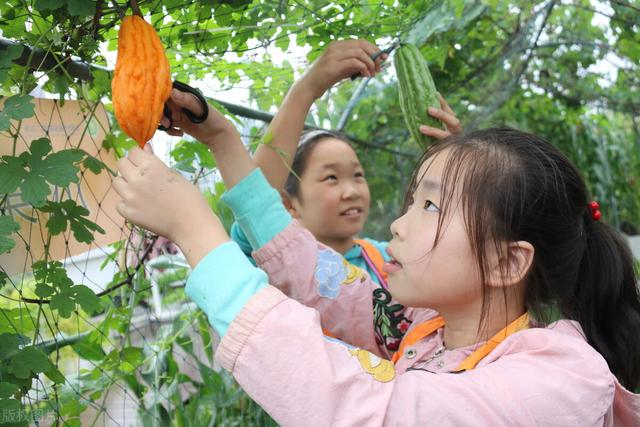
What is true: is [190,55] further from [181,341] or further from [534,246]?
[181,341]

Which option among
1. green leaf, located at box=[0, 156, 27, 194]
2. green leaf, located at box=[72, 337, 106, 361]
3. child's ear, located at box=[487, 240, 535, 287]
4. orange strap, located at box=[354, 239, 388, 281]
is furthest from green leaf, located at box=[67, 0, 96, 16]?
orange strap, located at box=[354, 239, 388, 281]

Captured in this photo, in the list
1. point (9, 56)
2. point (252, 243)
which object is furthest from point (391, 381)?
point (9, 56)

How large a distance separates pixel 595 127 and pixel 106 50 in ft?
23.0

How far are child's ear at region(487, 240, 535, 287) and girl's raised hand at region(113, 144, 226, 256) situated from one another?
542mm

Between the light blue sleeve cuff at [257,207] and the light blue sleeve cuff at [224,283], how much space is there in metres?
0.51

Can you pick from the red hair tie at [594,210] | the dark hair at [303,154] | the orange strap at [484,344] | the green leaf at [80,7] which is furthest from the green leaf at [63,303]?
the dark hair at [303,154]

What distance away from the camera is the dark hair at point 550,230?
126 cm

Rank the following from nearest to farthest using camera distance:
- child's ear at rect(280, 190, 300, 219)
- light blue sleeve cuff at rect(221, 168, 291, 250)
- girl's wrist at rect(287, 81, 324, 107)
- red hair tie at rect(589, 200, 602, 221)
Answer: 1. red hair tie at rect(589, 200, 602, 221)
2. light blue sleeve cuff at rect(221, 168, 291, 250)
3. girl's wrist at rect(287, 81, 324, 107)
4. child's ear at rect(280, 190, 300, 219)

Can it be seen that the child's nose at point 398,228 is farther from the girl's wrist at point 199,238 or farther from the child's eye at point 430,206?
the girl's wrist at point 199,238

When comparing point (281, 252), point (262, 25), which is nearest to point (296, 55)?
point (262, 25)

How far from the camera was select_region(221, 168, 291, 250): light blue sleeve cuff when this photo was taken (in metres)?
1.52

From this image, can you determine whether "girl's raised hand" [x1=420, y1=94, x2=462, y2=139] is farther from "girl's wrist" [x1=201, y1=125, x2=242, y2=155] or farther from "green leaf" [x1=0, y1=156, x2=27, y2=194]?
"green leaf" [x1=0, y1=156, x2=27, y2=194]

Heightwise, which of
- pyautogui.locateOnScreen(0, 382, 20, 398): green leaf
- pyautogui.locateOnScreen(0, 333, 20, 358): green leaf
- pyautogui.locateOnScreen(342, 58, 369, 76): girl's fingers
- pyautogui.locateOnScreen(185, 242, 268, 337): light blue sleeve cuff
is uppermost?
pyautogui.locateOnScreen(342, 58, 369, 76): girl's fingers

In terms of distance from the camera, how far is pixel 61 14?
3.80 feet
